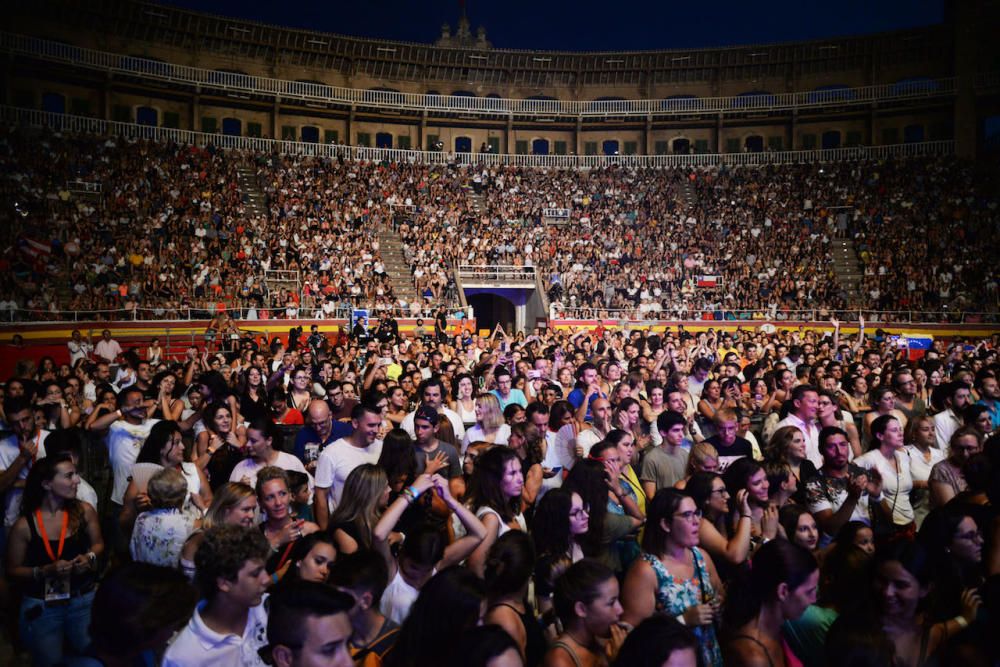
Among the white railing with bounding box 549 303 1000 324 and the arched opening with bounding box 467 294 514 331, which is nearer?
the white railing with bounding box 549 303 1000 324

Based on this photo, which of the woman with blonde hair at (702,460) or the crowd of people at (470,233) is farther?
the crowd of people at (470,233)

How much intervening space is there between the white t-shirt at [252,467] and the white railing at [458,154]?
105ft

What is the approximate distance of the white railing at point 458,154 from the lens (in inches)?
1308

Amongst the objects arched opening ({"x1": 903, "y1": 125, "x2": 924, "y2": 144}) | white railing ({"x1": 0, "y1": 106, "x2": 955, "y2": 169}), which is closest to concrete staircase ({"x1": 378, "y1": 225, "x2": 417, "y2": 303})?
white railing ({"x1": 0, "y1": 106, "x2": 955, "y2": 169})

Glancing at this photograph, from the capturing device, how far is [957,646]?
3.33 metres

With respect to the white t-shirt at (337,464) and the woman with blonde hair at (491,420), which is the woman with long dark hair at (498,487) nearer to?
the white t-shirt at (337,464)

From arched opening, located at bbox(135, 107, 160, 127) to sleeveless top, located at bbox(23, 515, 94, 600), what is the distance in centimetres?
3872

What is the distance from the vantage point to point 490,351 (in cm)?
1505

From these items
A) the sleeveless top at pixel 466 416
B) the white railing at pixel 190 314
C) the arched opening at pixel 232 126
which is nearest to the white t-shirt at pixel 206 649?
the sleeveless top at pixel 466 416

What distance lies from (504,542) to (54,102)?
133ft

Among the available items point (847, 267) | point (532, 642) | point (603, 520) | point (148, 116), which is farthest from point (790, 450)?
point (148, 116)

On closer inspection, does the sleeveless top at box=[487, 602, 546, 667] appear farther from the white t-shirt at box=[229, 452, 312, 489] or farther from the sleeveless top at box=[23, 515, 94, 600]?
the white t-shirt at box=[229, 452, 312, 489]

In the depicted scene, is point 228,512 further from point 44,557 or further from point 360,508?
point 44,557

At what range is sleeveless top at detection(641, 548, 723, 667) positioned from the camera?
3.66 meters
